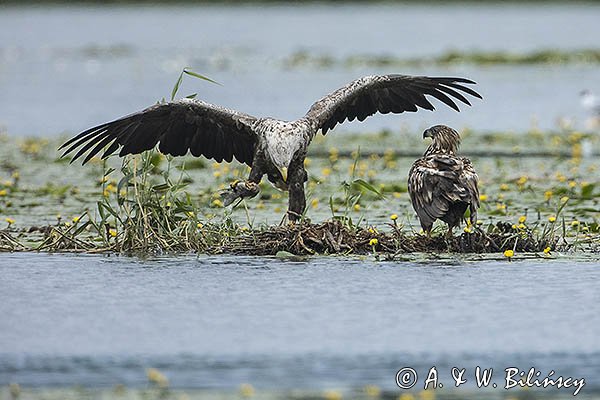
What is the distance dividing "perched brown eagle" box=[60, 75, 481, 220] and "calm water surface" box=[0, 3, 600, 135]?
9.22 metres

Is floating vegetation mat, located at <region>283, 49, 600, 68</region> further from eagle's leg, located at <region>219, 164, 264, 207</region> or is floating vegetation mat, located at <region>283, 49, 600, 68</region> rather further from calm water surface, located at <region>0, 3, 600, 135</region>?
eagle's leg, located at <region>219, 164, 264, 207</region>

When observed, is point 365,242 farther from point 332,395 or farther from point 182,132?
point 332,395

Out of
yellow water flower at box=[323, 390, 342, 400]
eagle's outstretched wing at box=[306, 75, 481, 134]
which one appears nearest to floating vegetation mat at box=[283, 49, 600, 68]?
eagle's outstretched wing at box=[306, 75, 481, 134]

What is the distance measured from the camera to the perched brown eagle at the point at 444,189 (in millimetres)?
9992

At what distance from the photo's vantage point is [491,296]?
8758 millimetres

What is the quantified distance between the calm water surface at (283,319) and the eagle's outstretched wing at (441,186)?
19.6 inches

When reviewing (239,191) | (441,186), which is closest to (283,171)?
(239,191)

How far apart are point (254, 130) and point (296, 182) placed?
54 centimetres

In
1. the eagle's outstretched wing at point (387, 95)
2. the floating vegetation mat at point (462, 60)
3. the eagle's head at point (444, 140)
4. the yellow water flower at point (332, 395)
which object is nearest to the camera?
the yellow water flower at point (332, 395)

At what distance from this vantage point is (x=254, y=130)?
421 inches

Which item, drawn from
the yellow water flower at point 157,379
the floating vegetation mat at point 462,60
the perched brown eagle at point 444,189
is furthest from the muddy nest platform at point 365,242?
the floating vegetation mat at point 462,60

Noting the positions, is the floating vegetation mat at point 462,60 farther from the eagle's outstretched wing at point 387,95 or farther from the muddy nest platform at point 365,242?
the muddy nest platform at point 365,242

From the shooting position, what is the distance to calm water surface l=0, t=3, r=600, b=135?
23.4 metres

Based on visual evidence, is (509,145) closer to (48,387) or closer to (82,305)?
(82,305)
